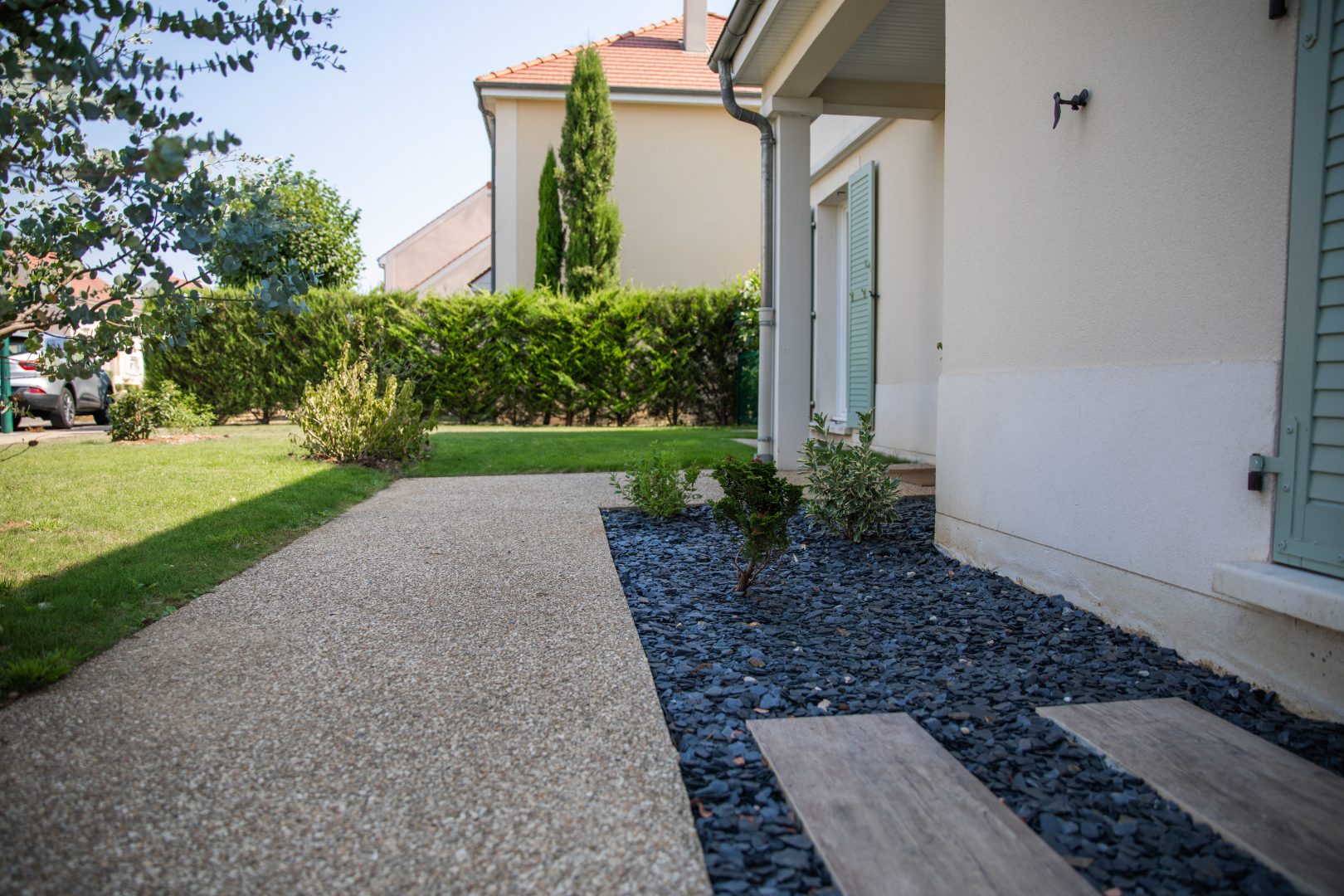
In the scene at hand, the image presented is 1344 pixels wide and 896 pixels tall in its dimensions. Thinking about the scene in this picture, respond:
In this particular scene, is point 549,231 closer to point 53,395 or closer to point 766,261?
point 53,395

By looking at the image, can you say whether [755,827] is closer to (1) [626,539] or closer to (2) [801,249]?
(1) [626,539]

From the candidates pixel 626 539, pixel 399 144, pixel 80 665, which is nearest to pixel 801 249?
pixel 626 539

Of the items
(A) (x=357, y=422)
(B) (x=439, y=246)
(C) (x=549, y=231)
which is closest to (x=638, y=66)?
(C) (x=549, y=231)

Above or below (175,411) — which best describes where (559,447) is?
below

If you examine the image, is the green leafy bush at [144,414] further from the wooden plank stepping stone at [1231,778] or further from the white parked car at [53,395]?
the wooden plank stepping stone at [1231,778]

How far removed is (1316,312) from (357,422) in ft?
21.4

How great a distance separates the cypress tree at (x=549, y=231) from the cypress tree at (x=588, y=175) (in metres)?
0.24

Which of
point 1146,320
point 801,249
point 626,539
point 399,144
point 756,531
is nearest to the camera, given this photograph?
point 1146,320

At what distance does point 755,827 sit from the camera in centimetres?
166

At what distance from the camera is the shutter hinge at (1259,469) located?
220 cm

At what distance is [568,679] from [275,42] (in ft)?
6.61

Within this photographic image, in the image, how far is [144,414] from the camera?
9086 mm

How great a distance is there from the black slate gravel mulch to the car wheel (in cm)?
1252

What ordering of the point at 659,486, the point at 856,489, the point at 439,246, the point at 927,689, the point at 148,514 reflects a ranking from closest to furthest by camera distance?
1. the point at 927,689
2. the point at 856,489
3. the point at 148,514
4. the point at 659,486
5. the point at 439,246
